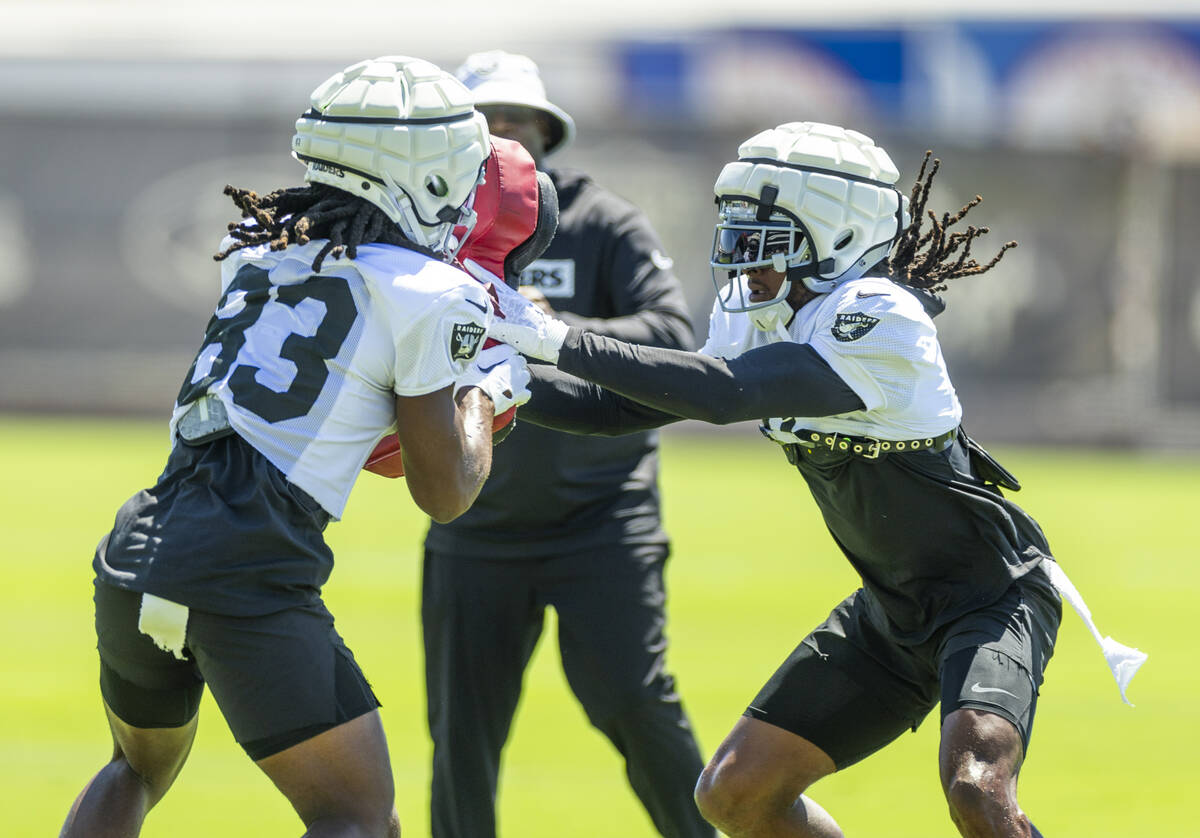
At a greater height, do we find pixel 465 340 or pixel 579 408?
pixel 465 340

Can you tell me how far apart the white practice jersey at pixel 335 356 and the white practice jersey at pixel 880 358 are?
0.93m

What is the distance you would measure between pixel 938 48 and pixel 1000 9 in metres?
1.77

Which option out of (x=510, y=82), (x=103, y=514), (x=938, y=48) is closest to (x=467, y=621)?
(x=510, y=82)

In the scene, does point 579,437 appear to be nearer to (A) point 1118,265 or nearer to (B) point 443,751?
(B) point 443,751

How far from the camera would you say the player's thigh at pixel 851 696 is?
409 cm

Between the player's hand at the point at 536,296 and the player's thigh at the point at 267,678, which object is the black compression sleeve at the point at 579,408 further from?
the player's thigh at the point at 267,678

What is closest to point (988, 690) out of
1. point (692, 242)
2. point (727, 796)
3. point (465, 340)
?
point (727, 796)

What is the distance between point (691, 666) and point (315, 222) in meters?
4.62

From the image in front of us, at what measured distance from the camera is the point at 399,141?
3506mm

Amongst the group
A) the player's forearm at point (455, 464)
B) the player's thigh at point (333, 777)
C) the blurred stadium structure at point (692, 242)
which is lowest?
the blurred stadium structure at point (692, 242)

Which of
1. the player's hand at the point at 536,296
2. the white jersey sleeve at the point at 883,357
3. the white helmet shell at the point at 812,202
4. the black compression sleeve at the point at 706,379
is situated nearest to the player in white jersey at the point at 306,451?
the black compression sleeve at the point at 706,379

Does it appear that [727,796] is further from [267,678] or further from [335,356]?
[335,356]

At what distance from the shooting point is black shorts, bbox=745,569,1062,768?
3857 millimetres

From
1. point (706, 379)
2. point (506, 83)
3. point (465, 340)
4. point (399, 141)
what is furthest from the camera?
point (506, 83)
